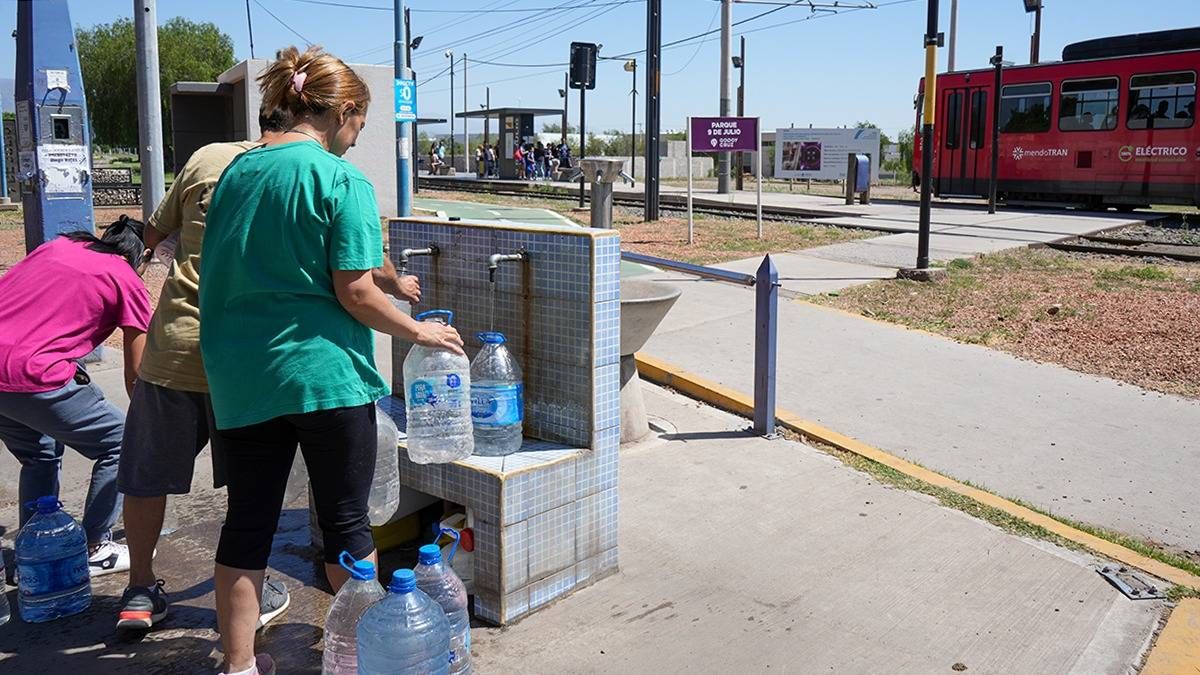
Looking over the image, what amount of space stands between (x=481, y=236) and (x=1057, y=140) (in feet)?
72.6

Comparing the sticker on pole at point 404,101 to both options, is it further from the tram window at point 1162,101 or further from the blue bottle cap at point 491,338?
the blue bottle cap at point 491,338

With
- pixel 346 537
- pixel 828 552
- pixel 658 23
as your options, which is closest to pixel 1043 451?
pixel 828 552

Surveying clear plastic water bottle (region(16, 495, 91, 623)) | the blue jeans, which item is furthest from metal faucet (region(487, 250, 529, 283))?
clear plastic water bottle (region(16, 495, 91, 623))

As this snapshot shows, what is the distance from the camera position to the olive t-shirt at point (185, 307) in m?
3.50

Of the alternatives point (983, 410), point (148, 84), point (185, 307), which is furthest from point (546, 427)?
point (148, 84)

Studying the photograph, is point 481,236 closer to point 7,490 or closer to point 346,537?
point 346,537

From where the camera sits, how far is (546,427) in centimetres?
401

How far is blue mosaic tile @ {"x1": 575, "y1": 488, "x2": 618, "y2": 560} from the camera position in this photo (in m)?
3.92

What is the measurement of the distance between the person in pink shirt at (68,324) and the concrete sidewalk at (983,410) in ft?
13.4

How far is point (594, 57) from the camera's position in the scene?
2394cm

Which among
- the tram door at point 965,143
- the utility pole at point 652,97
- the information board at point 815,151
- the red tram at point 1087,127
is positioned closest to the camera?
the utility pole at point 652,97

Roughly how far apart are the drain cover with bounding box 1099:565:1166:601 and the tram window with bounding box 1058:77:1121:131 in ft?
66.9

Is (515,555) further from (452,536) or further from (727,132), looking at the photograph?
(727,132)

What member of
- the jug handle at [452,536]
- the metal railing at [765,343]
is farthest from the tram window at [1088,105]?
the jug handle at [452,536]
